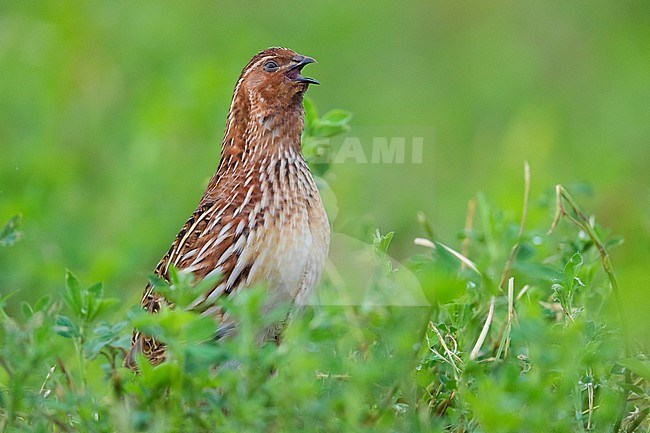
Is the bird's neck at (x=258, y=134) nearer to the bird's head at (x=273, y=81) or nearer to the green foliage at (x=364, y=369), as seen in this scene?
the bird's head at (x=273, y=81)

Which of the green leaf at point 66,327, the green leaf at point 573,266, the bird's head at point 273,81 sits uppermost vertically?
the bird's head at point 273,81

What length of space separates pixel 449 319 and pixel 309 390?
1227mm

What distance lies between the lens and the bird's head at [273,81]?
464 centimetres

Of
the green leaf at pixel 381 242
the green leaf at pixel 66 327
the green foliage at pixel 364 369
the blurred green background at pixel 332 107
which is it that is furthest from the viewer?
the blurred green background at pixel 332 107

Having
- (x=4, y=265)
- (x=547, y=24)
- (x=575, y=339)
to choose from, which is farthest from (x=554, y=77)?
(x=575, y=339)

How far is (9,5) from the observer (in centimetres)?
913

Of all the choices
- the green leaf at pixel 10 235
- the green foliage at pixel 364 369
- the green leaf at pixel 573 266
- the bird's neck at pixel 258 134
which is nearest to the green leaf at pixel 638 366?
the green foliage at pixel 364 369

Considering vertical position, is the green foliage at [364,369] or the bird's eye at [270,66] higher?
the bird's eye at [270,66]

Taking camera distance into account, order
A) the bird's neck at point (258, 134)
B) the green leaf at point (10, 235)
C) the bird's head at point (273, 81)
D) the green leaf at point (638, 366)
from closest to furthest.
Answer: the green leaf at point (638, 366) → the green leaf at point (10, 235) → the bird's neck at point (258, 134) → the bird's head at point (273, 81)

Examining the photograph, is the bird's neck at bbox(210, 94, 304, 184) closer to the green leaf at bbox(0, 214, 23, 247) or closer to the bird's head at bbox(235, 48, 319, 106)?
the bird's head at bbox(235, 48, 319, 106)

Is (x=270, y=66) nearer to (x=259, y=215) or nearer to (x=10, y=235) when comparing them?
(x=259, y=215)

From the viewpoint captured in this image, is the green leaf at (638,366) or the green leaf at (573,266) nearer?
the green leaf at (638,366)

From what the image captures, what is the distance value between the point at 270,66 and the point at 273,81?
60 millimetres

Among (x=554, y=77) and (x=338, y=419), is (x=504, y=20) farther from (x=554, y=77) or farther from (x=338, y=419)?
(x=338, y=419)
